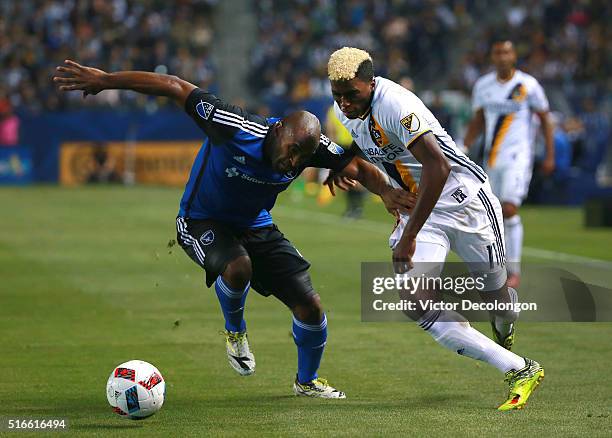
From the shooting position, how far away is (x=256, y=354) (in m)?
9.16

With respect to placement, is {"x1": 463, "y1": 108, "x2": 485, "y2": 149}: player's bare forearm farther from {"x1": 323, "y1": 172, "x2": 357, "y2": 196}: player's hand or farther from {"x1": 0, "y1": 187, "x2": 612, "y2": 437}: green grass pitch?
{"x1": 323, "y1": 172, "x2": 357, "y2": 196}: player's hand

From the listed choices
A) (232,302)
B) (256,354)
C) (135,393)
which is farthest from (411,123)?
(256,354)

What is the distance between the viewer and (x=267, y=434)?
6.37 meters

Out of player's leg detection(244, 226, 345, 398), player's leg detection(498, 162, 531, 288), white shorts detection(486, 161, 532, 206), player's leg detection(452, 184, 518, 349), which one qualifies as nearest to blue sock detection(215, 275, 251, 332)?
player's leg detection(244, 226, 345, 398)

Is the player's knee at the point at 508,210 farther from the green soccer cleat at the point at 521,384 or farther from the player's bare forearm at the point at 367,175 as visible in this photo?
the green soccer cleat at the point at 521,384

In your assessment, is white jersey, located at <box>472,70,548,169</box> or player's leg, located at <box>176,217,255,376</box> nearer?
player's leg, located at <box>176,217,255,376</box>

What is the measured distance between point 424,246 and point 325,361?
1.75 m

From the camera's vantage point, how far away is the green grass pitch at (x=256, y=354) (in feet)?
22.0

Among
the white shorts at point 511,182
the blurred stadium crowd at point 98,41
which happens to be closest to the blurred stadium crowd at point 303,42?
the blurred stadium crowd at point 98,41

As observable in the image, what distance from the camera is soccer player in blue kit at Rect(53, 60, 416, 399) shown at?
23.1 ft

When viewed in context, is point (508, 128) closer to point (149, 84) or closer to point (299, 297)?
point (299, 297)

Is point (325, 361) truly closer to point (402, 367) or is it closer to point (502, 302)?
point (402, 367)

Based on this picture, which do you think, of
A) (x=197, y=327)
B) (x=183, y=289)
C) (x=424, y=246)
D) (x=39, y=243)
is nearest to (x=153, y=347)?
(x=197, y=327)

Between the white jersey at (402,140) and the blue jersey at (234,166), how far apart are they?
0.97ft
